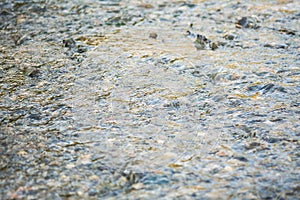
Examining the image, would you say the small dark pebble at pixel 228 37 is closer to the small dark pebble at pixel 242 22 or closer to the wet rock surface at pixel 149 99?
the wet rock surface at pixel 149 99

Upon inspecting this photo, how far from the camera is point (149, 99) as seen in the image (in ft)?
8.23

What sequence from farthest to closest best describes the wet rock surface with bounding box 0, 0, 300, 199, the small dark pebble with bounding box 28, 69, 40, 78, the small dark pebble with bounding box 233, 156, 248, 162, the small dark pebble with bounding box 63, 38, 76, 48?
the small dark pebble with bounding box 63, 38, 76, 48
the small dark pebble with bounding box 28, 69, 40, 78
the small dark pebble with bounding box 233, 156, 248, 162
the wet rock surface with bounding box 0, 0, 300, 199

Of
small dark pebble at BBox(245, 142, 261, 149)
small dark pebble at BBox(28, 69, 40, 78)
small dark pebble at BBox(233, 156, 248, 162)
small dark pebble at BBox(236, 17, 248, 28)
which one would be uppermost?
small dark pebble at BBox(236, 17, 248, 28)

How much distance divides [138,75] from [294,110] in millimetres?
844

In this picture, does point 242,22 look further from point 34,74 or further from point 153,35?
point 34,74

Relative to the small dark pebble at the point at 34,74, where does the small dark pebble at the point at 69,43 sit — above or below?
above

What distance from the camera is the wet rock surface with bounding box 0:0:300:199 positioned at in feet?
6.20

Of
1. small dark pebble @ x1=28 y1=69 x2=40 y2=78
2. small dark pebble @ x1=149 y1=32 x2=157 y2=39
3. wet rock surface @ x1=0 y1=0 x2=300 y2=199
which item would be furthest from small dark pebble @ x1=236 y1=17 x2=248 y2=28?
small dark pebble @ x1=28 y1=69 x2=40 y2=78

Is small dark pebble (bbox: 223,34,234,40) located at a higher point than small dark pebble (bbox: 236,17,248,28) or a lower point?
lower

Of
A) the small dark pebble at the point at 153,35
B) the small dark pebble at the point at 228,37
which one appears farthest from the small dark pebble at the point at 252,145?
the small dark pebble at the point at 153,35

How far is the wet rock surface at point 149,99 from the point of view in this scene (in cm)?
189

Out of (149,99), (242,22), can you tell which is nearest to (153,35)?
(242,22)

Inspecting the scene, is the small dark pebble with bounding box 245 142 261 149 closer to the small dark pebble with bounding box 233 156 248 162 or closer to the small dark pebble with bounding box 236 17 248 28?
the small dark pebble with bounding box 233 156 248 162

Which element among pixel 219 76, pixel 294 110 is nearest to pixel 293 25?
pixel 219 76
